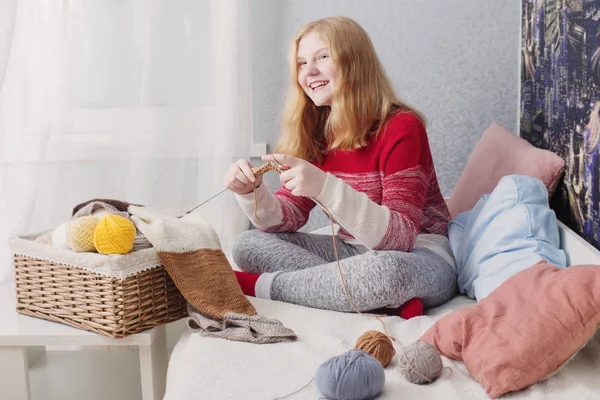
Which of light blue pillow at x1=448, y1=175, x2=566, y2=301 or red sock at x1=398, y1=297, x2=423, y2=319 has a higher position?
light blue pillow at x1=448, y1=175, x2=566, y2=301

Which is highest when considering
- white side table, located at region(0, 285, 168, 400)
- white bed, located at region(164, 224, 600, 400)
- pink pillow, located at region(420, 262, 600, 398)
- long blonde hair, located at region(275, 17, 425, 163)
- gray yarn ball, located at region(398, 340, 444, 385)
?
long blonde hair, located at region(275, 17, 425, 163)

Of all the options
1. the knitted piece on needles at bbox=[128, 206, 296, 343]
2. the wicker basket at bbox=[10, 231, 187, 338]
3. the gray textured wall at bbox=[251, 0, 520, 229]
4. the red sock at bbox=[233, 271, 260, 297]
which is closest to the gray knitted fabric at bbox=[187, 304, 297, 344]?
the knitted piece on needles at bbox=[128, 206, 296, 343]

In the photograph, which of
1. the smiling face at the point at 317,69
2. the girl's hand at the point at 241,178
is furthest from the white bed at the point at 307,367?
the smiling face at the point at 317,69

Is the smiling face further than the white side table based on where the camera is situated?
Yes

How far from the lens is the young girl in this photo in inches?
60.5

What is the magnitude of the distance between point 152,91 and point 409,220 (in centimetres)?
109

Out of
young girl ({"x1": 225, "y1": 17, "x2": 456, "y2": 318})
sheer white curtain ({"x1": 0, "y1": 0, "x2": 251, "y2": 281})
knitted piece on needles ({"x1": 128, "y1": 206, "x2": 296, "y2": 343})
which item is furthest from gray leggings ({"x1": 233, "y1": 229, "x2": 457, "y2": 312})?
sheer white curtain ({"x1": 0, "y1": 0, "x2": 251, "y2": 281})

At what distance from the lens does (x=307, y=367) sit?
4.04 feet

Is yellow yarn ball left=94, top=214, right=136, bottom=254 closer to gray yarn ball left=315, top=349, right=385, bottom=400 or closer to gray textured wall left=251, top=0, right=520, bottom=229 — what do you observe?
gray yarn ball left=315, top=349, right=385, bottom=400

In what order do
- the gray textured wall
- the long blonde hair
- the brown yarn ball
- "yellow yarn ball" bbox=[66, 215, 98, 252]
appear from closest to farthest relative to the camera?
the brown yarn ball, "yellow yarn ball" bbox=[66, 215, 98, 252], the long blonde hair, the gray textured wall

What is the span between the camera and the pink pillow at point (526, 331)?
111 centimetres

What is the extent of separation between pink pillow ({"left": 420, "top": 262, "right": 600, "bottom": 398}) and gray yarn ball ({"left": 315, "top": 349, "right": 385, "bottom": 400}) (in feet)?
0.57

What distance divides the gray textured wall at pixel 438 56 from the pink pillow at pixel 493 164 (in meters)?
0.28

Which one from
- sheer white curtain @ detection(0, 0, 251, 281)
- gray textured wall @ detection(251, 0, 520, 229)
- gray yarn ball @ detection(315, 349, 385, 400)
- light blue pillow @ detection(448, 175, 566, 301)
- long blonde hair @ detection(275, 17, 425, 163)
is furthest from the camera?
gray textured wall @ detection(251, 0, 520, 229)
